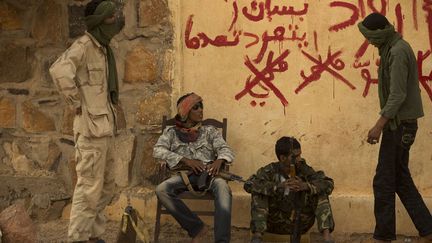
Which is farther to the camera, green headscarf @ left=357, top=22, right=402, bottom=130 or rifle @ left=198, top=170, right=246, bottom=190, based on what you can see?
rifle @ left=198, top=170, right=246, bottom=190

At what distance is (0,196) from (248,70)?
8.25ft

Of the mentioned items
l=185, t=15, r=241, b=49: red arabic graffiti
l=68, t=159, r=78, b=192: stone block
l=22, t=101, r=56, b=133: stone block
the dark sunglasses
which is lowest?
l=68, t=159, r=78, b=192: stone block

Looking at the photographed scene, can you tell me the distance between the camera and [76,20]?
774 centimetres

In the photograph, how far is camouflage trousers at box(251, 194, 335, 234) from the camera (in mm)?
6738

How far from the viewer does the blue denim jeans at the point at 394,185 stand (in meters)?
6.48

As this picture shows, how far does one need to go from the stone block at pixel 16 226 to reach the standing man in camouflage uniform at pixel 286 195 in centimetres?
171

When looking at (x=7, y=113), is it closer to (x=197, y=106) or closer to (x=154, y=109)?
(x=154, y=109)

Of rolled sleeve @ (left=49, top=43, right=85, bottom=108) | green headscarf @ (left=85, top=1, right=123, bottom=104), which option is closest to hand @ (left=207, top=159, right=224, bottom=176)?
green headscarf @ (left=85, top=1, right=123, bottom=104)

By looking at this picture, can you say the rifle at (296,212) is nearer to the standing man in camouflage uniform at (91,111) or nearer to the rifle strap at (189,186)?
the rifle strap at (189,186)

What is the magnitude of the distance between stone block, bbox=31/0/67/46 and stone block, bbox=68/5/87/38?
65mm

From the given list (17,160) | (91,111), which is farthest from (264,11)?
(17,160)

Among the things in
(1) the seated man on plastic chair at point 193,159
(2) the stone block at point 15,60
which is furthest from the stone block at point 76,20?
(1) the seated man on plastic chair at point 193,159

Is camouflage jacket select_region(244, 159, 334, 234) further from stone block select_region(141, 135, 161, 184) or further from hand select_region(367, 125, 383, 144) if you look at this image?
stone block select_region(141, 135, 161, 184)

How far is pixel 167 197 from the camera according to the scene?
6910mm
